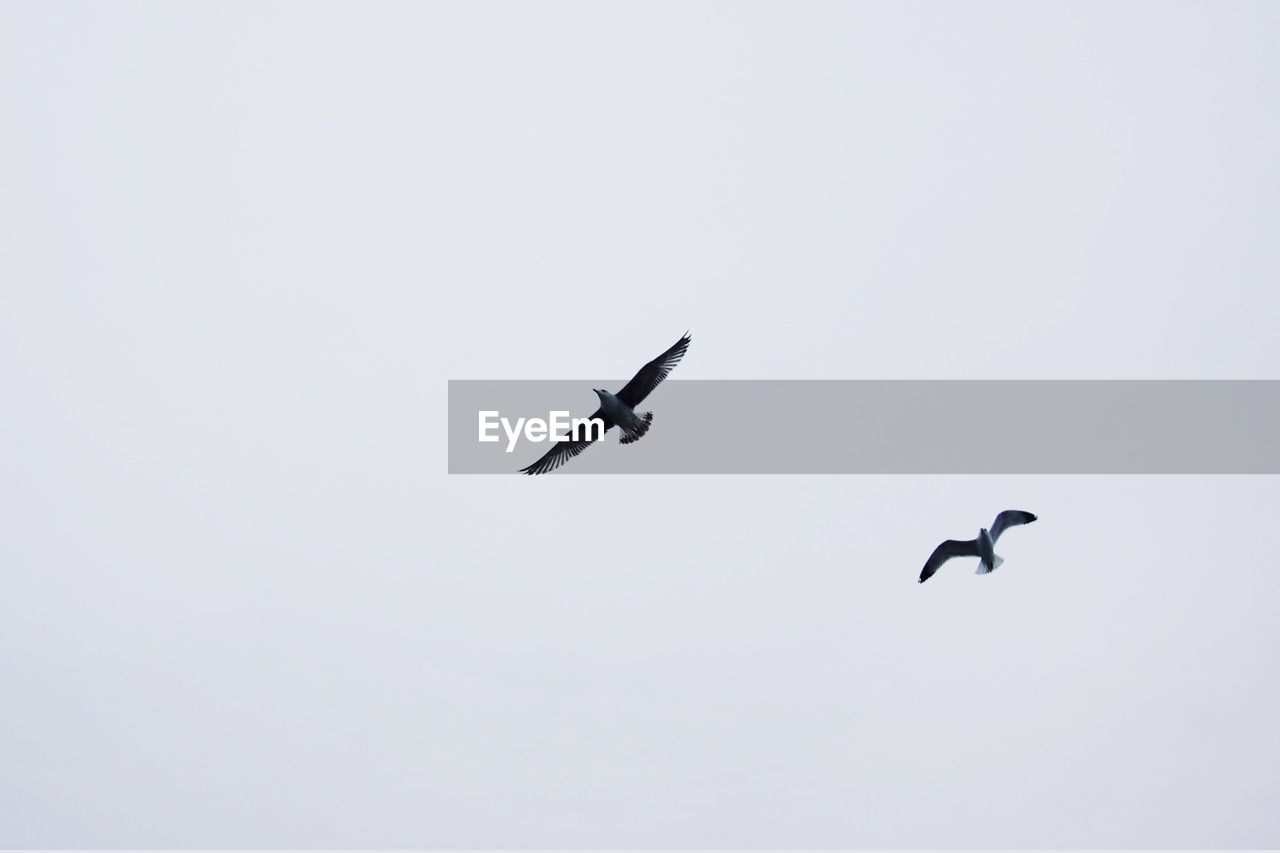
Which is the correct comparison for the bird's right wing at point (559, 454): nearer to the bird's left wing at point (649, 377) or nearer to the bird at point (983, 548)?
the bird's left wing at point (649, 377)

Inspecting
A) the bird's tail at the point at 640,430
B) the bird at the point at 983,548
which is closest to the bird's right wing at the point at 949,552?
the bird at the point at 983,548

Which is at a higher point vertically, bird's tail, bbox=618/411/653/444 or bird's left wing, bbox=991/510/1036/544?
bird's tail, bbox=618/411/653/444

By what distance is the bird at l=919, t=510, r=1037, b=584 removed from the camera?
214 feet

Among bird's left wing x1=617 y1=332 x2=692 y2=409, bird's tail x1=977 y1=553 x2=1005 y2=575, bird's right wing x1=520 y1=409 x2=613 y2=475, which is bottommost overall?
bird's tail x1=977 y1=553 x2=1005 y2=575

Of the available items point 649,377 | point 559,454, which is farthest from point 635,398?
point 559,454

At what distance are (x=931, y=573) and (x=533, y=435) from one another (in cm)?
1666

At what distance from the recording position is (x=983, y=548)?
6538 centimetres

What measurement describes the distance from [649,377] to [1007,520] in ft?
49.6

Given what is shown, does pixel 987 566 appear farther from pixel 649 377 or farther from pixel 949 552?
pixel 649 377

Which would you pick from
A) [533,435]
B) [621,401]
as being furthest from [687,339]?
[533,435]

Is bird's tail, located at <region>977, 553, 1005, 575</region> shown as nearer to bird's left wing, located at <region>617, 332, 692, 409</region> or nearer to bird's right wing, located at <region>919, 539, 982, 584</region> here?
bird's right wing, located at <region>919, 539, 982, 584</region>

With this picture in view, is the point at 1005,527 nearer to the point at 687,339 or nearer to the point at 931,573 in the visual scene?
the point at 931,573

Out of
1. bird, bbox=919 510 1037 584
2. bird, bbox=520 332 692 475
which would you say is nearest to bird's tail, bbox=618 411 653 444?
bird, bbox=520 332 692 475

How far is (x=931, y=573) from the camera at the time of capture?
6688 centimetres
